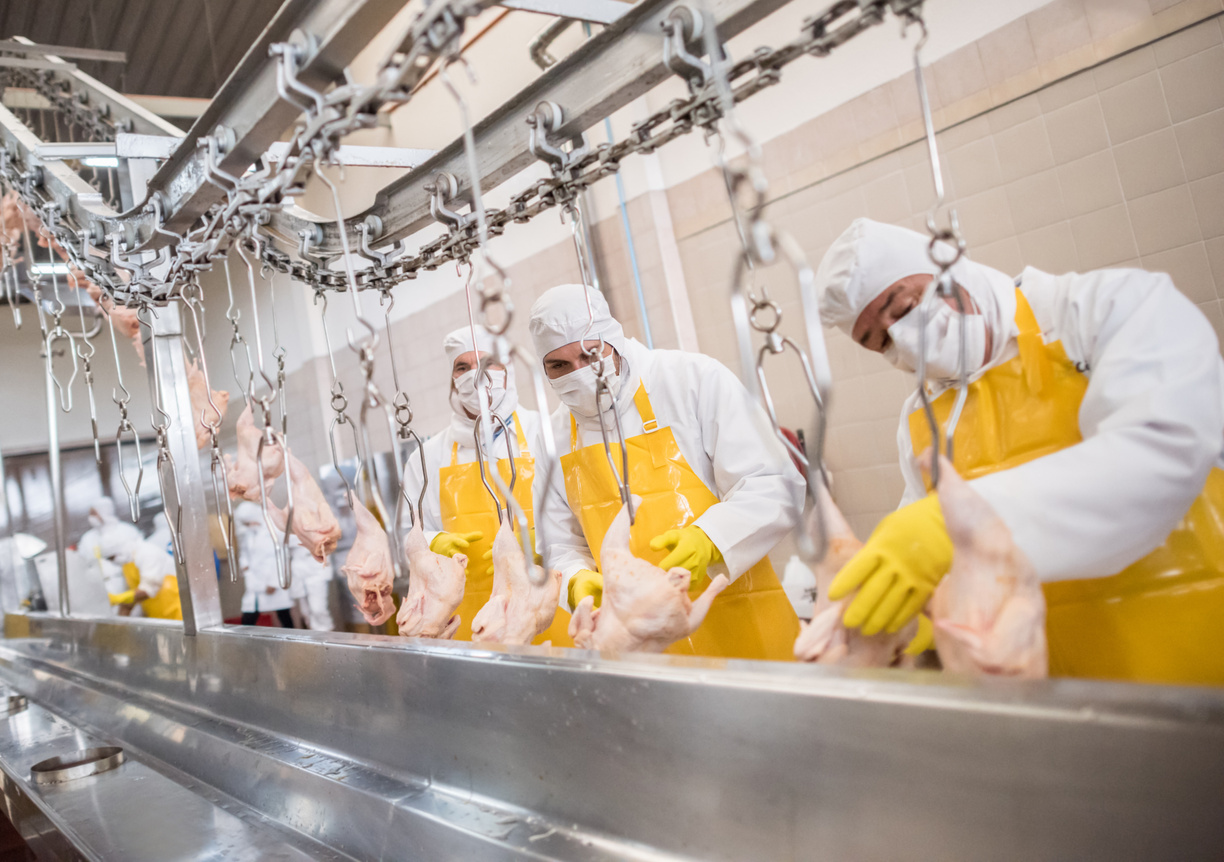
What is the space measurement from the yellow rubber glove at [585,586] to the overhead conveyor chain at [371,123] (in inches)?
29.2

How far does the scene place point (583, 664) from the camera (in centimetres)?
108

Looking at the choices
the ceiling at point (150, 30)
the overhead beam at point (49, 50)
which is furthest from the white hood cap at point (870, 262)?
the ceiling at point (150, 30)

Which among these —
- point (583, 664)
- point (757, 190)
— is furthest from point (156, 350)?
point (757, 190)

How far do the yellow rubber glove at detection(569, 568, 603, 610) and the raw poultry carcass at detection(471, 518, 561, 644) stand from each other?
11 centimetres

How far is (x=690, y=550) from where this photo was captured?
5.52 ft

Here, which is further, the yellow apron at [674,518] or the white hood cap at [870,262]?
the yellow apron at [674,518]

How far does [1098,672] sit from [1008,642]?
0.64 meters

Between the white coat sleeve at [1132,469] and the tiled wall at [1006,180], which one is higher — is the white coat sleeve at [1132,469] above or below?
below

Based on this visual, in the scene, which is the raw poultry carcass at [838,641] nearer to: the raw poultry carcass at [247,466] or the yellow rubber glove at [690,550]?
the yellow rubber glove at [690,550]

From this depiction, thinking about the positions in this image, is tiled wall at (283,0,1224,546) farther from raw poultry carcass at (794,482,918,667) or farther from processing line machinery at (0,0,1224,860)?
raw poultry carcass at (794,482,918,667)

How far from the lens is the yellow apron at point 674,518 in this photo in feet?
6.34

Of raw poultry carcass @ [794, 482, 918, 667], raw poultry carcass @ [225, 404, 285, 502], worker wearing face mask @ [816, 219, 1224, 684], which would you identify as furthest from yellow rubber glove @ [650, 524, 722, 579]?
raw poultry carcass @ [225, 404, 285, 502]

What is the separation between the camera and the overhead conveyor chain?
103 centimetres

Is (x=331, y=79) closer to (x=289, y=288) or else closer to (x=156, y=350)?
(x=156, y=350)
